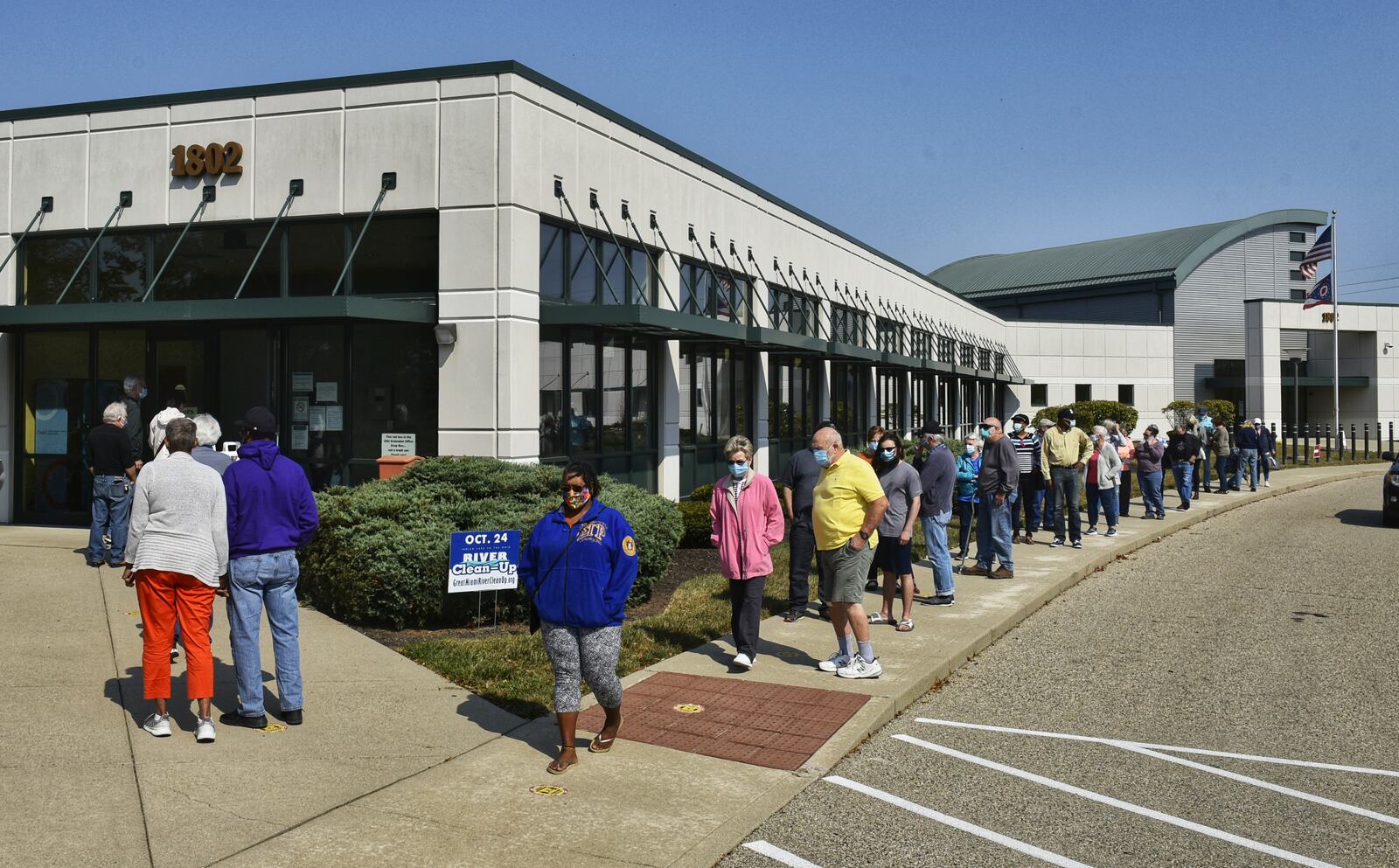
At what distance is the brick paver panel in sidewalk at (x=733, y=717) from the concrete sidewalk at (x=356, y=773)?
12 cm

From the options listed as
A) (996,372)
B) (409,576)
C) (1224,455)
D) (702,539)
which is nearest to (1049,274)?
(996,372)

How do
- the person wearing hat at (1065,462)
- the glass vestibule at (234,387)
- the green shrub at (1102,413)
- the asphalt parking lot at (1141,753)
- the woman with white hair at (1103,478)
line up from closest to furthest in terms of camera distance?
1. the asphalt parking lot at (1141,753)
2. the glass vestibule at (234,387)
3. the person wearing hat at (1065,462)
4. the woman with white hair at (1103,478)
5. the green shrub at (1102,413)

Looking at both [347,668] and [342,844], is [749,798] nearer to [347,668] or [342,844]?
[342,844]

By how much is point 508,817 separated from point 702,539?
35.1 ft

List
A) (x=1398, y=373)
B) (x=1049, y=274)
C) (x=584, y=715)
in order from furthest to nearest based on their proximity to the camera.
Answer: (x=1049, y=274), (x=1398, y=373), (x=584, y=715)

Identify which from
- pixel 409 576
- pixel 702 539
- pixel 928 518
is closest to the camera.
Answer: pixel 409 576

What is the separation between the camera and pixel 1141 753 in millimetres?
6980

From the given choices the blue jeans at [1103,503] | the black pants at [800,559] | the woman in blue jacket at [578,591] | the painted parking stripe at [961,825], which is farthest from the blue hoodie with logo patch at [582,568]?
the blue jeans at [1103,503]

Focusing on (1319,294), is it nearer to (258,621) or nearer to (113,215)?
(113,215)

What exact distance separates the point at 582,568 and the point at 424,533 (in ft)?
14.1

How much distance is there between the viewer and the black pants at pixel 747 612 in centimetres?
889

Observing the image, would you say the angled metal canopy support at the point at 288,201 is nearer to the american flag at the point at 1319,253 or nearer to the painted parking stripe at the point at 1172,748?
the painted parking stripe at the point at 1172,748

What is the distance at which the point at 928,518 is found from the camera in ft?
40.1

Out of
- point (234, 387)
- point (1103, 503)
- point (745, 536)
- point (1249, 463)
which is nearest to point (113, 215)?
point (234, 387)
